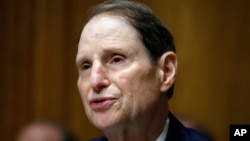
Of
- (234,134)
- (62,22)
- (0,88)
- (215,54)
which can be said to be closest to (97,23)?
(234,134)

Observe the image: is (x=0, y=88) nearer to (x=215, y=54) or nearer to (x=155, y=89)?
(x=215, y=54)

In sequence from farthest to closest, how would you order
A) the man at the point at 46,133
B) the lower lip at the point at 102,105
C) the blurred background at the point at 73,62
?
the blurred background at the point at 73,62
the man at the point at 46,133
the lower lip at the point at 102,105

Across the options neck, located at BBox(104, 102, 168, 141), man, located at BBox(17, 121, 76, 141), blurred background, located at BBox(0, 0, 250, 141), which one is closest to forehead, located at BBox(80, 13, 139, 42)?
neck, located at BBox(104, 102, 168, 141)

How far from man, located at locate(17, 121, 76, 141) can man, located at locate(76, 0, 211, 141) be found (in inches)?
21.3

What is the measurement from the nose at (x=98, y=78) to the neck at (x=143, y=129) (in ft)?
0.37

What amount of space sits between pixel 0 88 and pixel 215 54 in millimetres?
1207

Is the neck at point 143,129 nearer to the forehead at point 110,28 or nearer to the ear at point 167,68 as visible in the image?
the ear at point 167,68

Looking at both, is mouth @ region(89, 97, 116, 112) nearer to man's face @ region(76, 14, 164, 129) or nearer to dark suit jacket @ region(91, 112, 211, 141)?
man's face @ region(76, 14, 164, 129)

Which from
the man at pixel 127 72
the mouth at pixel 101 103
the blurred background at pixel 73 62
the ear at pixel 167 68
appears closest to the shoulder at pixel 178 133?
the man at pixel 127 72

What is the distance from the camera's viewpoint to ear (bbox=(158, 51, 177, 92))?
1.66m

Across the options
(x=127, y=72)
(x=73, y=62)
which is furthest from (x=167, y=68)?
(x=73, y=62)

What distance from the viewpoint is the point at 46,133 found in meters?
2.21

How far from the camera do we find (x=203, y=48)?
2912mm

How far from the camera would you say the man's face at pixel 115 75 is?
5.17 ft
